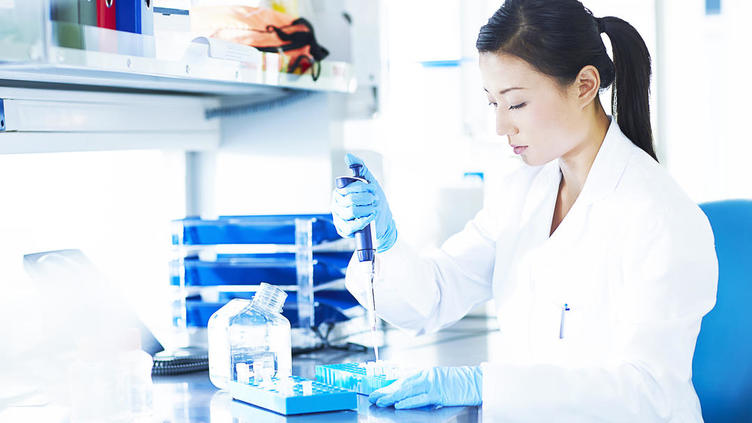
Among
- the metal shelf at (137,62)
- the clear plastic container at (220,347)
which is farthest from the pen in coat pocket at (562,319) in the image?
the metal shelf at (137,62)

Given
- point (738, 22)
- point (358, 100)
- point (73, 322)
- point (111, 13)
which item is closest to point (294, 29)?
point (358, 100)

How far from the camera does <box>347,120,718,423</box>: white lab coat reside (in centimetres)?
147

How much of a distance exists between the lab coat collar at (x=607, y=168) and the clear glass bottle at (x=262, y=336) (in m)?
0.60

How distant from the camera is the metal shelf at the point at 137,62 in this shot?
119 centimetres

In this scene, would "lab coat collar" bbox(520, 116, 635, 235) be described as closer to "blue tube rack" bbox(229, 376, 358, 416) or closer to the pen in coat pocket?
the pen in coat pocket

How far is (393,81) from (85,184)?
981 mm

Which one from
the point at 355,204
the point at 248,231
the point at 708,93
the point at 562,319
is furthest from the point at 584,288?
the point at 708,93

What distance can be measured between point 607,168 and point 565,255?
18 cm

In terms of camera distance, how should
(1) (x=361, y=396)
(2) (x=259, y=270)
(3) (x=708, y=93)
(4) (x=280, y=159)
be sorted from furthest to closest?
(3) (x=708, y=93) < (4) (x=280, y=159) < (2) (x=259, y=270) < (1) (x=361, y=396)

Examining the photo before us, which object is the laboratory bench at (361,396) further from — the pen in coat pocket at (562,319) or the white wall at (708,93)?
the white wall at (708,93)

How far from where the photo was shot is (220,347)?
1685 mm

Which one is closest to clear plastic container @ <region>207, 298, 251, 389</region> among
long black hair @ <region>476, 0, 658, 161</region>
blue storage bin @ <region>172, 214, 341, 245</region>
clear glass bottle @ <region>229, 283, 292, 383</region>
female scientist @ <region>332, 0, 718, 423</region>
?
clear glass bottle @ <region>229, 283, 292, 383</region>

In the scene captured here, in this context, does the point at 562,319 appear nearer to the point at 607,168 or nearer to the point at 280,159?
the point at 607,168

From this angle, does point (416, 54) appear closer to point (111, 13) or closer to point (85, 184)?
point (85, 184)
